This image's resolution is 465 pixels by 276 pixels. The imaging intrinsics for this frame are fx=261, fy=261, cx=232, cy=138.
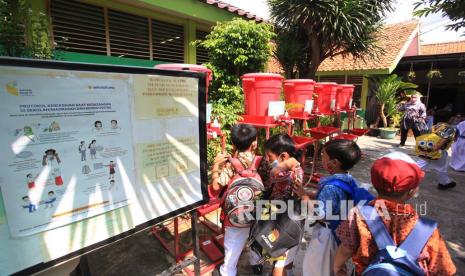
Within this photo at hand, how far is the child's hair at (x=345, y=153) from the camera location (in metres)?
1.73

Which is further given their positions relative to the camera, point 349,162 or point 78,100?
point 349,162

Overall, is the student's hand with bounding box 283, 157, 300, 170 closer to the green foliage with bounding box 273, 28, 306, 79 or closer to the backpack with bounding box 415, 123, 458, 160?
the backpack with bounding box 415, 123, 458, 160

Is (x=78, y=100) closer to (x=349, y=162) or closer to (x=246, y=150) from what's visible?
(x=246, y=150)

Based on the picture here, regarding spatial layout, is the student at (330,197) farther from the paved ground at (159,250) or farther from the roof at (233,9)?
the roof at (233,9)

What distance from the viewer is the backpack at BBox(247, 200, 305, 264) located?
180 cm

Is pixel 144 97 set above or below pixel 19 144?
above

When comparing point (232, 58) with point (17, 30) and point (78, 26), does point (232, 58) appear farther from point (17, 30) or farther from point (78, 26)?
point (17, 30)

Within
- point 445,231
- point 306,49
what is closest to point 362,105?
point 306,49

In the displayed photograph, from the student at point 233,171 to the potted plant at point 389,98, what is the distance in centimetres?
977

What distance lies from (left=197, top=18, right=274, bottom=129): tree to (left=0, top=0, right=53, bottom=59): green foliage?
2.59 meters

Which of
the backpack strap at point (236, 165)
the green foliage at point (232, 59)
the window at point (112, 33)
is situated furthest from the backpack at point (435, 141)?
the window at point (112, 33)

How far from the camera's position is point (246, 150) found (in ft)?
6.64

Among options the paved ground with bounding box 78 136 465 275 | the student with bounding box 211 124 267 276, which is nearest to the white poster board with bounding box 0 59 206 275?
the student with bounding box 211 124 267 276

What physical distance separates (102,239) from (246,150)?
43.8 inches
